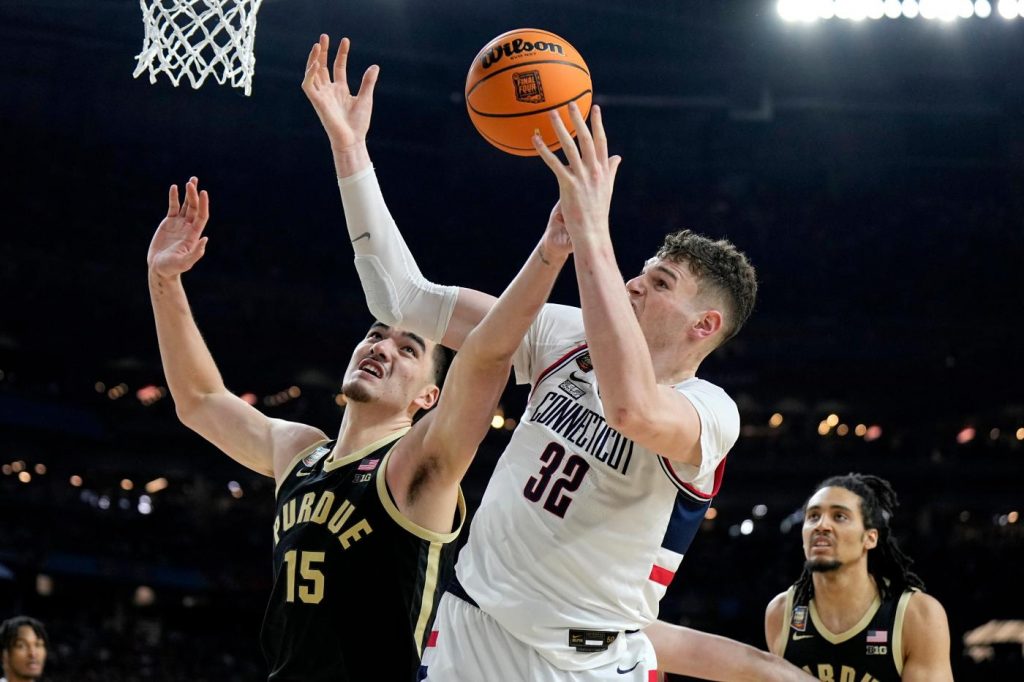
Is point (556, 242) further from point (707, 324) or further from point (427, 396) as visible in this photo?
point (427, 396)

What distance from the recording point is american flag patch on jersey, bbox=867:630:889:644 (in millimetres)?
5289

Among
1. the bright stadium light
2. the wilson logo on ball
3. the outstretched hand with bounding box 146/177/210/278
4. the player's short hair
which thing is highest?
the bright stadium light

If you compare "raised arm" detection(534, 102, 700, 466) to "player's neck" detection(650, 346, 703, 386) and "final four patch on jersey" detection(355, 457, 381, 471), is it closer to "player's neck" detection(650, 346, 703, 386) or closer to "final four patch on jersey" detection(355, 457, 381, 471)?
"player's neck" detection(650, 346, 703, 386)

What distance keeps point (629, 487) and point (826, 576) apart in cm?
291

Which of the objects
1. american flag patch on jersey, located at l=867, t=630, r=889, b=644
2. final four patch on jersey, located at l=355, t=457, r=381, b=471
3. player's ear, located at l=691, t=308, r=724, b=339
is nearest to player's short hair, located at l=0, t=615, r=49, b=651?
final four patch on jersey, located at l=355, t=457, r=381, b=471

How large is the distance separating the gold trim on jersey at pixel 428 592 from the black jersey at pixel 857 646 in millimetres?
2722

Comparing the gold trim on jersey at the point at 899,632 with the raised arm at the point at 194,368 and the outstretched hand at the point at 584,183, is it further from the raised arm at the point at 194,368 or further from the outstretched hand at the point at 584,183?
the outstretched hand at the point at 584,183

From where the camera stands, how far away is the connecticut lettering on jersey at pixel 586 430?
2986mm

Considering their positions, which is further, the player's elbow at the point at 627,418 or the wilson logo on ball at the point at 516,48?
the wilson logo on ball at the point at 516,48

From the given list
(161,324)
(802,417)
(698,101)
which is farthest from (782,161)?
(161,324)

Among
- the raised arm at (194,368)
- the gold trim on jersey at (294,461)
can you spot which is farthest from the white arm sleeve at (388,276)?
the raised arm at (194,368)

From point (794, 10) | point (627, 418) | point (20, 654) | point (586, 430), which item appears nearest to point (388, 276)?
point (586, 430)

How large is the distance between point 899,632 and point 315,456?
10.0ft

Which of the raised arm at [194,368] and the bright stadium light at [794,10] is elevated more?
the bright stadium light at [794,10]
